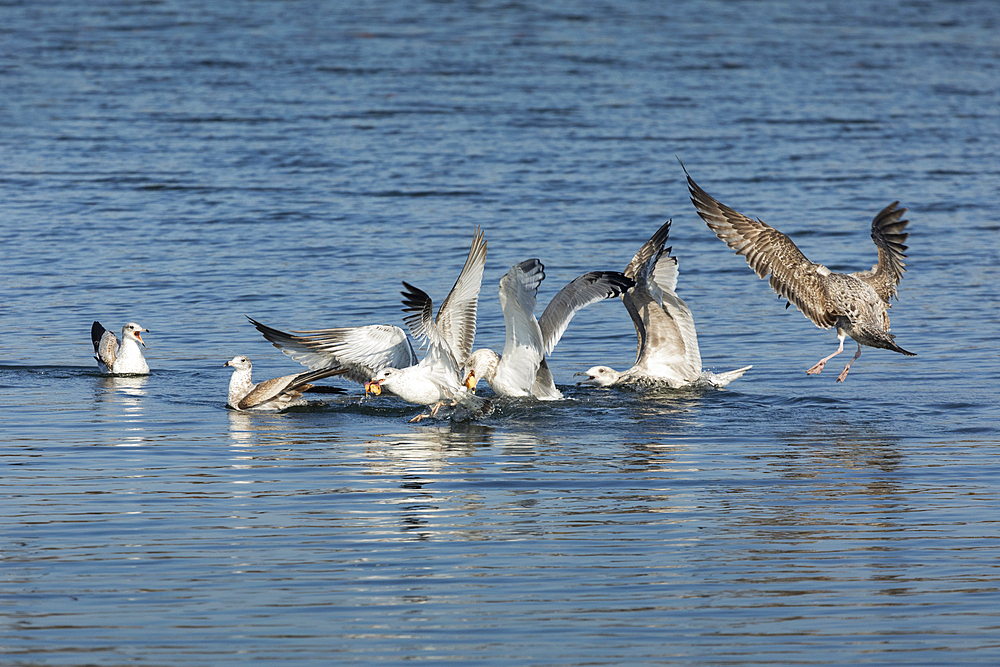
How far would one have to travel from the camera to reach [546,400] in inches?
436

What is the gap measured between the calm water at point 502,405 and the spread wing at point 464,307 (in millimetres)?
710

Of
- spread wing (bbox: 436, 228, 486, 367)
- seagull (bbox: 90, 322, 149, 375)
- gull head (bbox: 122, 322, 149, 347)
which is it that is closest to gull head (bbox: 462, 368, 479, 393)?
spread wing (bbox: 436, 228, 486, 367)

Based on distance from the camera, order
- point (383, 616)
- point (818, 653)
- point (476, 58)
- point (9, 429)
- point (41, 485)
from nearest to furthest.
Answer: point (818, 653)
point (383, 616)
point (41, 485)
point (9, 429)
point (476, 58)

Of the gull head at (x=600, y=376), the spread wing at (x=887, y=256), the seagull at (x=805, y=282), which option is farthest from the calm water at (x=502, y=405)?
the spread wing at (x=887, y=256)

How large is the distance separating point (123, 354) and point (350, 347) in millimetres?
2082

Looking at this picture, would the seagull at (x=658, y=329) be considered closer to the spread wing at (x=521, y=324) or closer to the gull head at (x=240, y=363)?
the spread wing at (x=521, y=324)

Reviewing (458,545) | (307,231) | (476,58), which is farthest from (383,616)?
(476,58)

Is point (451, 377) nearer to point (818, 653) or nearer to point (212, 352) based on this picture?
point (212, 352)

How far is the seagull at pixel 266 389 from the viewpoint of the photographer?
35.0 feet

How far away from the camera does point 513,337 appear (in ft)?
34.6

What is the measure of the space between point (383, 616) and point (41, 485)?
9.87 feet

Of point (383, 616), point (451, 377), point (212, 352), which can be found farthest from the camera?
point (212, 352)

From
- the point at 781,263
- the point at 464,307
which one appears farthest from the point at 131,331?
the point at 781,263

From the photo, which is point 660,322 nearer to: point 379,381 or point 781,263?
point 781,263
